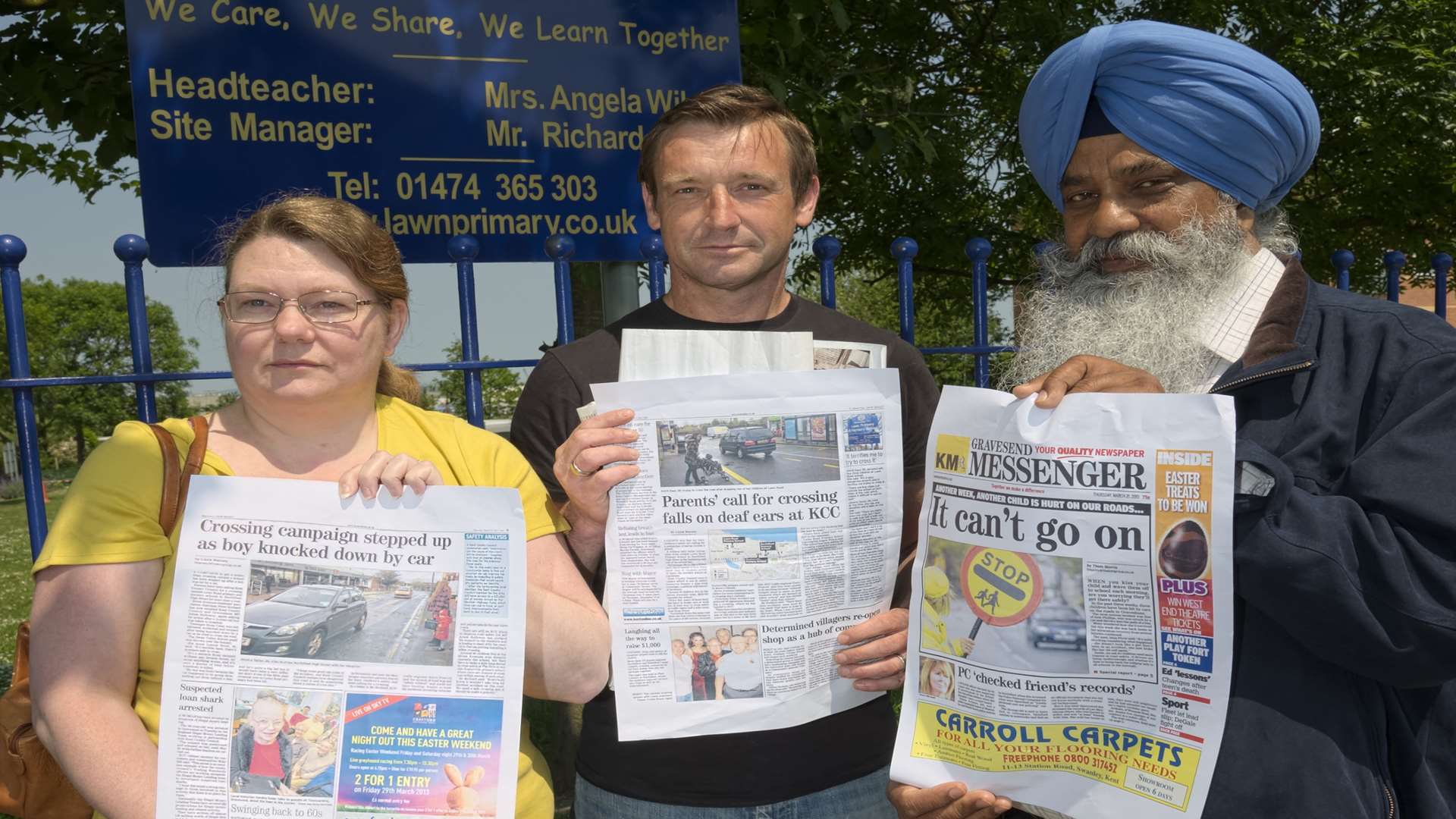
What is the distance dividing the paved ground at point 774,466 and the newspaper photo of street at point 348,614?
459mm

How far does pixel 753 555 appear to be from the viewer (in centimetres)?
200

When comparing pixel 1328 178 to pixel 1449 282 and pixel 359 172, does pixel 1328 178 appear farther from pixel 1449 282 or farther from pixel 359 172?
pixel 359 172

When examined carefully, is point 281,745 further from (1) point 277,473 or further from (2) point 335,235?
(2) point 335,235

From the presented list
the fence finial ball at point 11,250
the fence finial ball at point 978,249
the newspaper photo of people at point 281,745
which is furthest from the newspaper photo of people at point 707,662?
the fence finial ball at point 978,249

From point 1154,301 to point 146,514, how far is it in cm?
181

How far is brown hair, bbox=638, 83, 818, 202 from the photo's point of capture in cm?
229

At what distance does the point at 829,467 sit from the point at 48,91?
414cm

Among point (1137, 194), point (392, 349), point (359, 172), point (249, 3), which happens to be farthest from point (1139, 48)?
point (249, 3)

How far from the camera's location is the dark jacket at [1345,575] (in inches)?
61.2

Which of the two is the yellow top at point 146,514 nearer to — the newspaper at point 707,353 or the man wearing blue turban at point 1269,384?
the newspaper at point 707,353

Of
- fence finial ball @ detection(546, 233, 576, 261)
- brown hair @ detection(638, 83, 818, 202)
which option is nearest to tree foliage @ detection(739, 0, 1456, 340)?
fence finial ball @ detection(546, 233, 576, 261)

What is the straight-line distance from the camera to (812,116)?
4656mm

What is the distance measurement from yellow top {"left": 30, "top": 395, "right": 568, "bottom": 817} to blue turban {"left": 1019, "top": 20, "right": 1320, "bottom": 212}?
1.31 meters

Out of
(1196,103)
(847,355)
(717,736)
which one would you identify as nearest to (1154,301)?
(1196,103)
